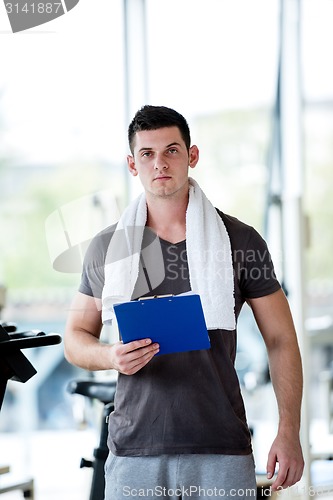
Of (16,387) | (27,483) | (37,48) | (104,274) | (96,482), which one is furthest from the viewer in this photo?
(16,387)

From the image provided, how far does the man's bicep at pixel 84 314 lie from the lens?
1.73 m

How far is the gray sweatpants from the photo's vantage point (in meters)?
1.57

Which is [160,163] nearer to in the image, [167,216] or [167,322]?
[167,216]

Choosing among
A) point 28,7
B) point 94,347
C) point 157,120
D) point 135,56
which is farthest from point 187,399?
point 135,56

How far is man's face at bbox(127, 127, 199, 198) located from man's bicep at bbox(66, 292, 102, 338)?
0.27 m

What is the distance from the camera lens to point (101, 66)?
139 inches

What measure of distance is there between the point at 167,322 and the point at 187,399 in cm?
19

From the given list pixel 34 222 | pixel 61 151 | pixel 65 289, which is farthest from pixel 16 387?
pixel 61 151

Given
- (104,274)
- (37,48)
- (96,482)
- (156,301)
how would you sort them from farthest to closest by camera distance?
(37,48)
(96,482)
(104,274)
(156,301)

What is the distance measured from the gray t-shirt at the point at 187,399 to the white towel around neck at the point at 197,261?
3 centimetres

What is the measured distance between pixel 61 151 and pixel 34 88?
0.30m

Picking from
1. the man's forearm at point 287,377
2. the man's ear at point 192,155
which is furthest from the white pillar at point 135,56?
the man's forearm at point 287,377

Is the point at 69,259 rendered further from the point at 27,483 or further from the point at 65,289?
the point at 65,289

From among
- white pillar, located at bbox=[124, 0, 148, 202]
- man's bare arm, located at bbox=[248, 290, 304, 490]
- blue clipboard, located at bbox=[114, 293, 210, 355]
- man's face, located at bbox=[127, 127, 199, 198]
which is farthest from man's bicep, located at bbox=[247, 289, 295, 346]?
white pillar, located at bbox=[124, 0, 148, 202]
